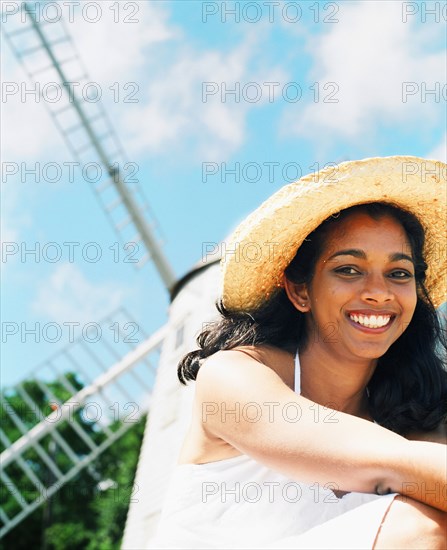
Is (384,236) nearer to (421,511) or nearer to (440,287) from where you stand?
(440,287)

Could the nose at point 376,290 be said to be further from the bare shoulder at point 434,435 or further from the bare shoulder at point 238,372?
the bare shoulder at point 434,435

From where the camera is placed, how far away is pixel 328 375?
241 cm

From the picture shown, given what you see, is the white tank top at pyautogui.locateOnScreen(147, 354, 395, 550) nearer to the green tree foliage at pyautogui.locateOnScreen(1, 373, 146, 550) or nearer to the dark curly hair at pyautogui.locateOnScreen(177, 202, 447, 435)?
the dark curly hair at pyautogui.locateOnScreen(177, 202, 447, 435)

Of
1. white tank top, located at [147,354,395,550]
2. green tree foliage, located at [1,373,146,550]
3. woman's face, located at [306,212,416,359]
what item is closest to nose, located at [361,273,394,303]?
woman's face, located at [306,212,416,359]

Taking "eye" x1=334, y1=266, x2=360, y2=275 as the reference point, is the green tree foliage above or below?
above

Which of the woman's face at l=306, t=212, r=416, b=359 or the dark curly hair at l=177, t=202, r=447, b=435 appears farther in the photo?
the dark curly hair at l=177, t=202, r=447, b=435

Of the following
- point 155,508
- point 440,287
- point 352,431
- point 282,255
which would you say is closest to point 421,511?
point 352,431

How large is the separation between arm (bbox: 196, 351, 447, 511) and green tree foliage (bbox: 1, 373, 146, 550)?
2228 cm

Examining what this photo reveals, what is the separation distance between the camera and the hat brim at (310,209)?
2350mm

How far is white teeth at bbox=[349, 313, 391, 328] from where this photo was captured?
88.2 inches

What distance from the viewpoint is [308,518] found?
1.99 m

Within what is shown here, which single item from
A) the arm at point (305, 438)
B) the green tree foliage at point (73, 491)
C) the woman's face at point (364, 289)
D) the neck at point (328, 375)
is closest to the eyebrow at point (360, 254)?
the woman's face at point (364, 289)

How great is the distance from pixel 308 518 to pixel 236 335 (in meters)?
0.63

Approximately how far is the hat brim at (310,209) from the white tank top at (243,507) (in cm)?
59
